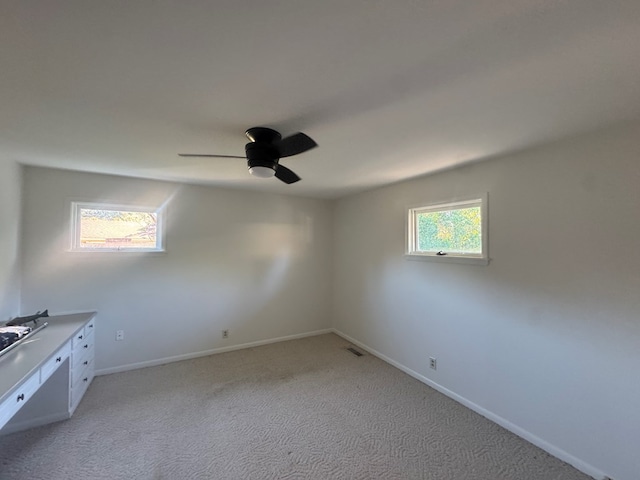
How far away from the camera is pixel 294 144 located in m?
1.67

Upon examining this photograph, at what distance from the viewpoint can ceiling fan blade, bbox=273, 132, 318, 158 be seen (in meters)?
1.57

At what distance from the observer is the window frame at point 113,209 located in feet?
9.82

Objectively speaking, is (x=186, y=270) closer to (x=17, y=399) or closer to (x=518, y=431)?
(x=17, y=399)

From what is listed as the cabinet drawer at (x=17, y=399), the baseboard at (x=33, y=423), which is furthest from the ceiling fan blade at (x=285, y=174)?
the baseboard at (x=33, y=423)

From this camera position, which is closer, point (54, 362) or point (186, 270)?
point (54, 362)

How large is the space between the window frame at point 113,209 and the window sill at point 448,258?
3.10 metres

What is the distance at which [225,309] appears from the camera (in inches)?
149

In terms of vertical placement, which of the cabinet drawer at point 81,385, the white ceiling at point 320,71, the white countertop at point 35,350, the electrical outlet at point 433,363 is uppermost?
the white ceiling at point 320,71

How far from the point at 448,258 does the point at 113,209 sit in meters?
3.85

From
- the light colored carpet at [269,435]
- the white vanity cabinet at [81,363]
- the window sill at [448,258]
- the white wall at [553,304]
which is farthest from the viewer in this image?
the window sill at [448,258]

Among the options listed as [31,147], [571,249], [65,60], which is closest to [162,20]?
[65,60]

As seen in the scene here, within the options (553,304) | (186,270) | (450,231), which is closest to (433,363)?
(553,304)

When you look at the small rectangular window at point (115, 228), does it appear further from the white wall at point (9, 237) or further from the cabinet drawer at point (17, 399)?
the cabinet drawer at point (17, 399)

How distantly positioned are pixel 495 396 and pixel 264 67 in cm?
300
